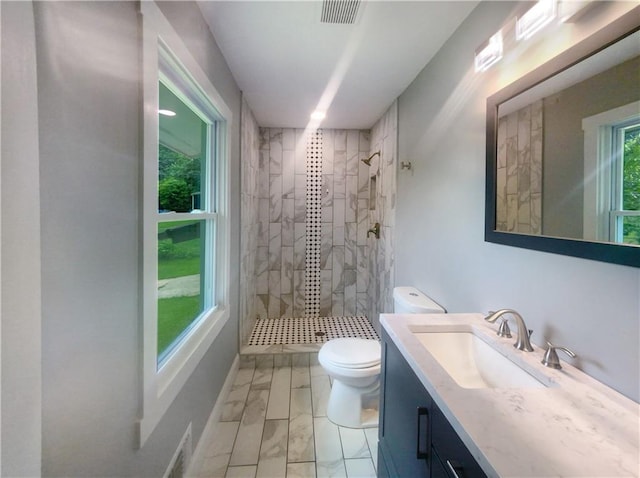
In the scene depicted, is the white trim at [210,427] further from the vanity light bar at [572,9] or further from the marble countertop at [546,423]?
the vanity light bar at [572,9]

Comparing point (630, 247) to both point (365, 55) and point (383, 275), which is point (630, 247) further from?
point (383, 275)

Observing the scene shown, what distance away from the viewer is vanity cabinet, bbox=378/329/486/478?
0.69m

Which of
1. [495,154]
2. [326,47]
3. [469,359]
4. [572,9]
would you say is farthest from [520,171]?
[326,47]

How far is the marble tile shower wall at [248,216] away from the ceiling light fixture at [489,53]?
1.80m

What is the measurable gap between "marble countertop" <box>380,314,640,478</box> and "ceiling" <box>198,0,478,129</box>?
1634mm

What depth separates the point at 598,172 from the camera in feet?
2.62

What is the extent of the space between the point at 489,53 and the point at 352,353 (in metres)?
1.77

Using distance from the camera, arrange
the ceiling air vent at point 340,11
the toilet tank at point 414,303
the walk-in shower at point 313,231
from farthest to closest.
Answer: the walk-in shower at point 313,231
the toilet tank at point 414,303
the ceiling air vent at point 340,11

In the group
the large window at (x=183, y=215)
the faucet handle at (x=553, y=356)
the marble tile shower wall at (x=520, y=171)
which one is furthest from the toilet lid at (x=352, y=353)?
the marble tile shower wall at (x=520, y=171)

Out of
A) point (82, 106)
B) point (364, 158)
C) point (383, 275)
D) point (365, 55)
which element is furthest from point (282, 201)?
point (82, 106)

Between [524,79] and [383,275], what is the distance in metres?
2.05

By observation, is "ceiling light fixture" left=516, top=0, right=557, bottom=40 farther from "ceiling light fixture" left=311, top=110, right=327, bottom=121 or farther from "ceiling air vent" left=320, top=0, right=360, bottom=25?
"ceiling light fixture" left=311, top=110, right=327, bottom=121

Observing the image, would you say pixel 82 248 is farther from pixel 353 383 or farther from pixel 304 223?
pixel 304 223

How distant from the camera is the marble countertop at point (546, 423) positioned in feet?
1.78
